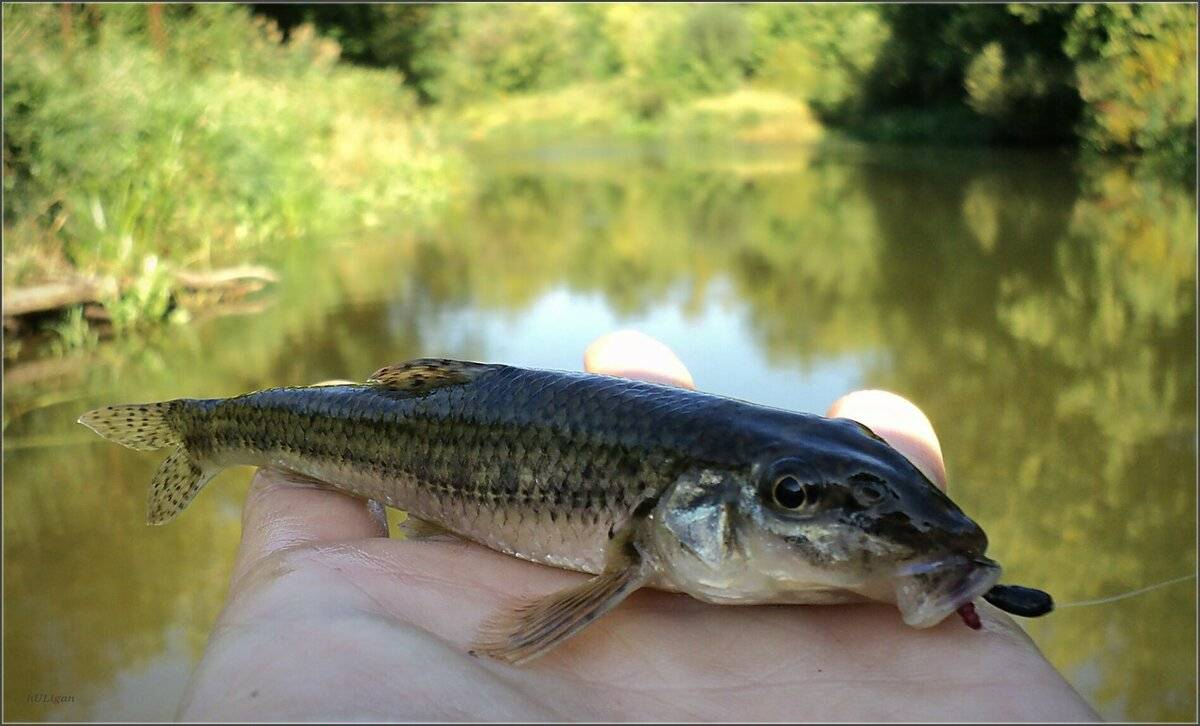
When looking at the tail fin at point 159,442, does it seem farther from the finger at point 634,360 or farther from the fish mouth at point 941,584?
A: the fish mouth at point 941,584

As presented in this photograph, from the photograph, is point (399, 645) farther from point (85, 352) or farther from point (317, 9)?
point (317, 9)

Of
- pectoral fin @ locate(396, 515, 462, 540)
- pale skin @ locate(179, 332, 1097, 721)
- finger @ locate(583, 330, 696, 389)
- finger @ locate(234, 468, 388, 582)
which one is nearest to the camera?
pale skin @ locate(179, 332, 1097, 721)

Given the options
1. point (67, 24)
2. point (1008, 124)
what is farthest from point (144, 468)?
point (1008, 124)

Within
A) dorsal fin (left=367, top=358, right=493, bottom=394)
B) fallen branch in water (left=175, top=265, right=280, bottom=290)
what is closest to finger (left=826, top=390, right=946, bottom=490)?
dorsal fin (left=367, top=358, right=493, bottom=394)

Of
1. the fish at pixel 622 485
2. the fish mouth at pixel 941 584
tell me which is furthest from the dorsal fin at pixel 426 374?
the fish mouth at pixel 941 584

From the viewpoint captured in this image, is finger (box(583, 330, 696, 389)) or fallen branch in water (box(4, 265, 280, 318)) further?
fallen branch in water (box(4, 265, 280, 318))

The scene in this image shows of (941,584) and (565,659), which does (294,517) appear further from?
(941,584)

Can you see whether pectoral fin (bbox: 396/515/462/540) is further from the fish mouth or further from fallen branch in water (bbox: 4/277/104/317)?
fallen branch in water (bbox: 4/277/104/317)

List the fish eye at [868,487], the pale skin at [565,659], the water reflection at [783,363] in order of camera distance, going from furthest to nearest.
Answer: the water reflection at [783,363] → the fish eye at [868,487] → the pale skin at [565,659]
